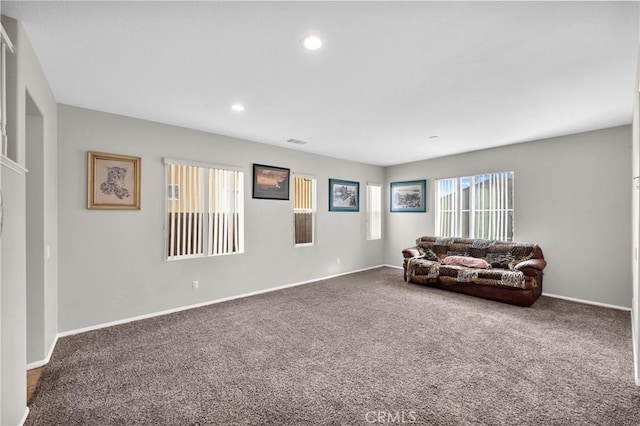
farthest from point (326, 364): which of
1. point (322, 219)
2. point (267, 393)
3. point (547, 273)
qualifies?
point (547, 273)

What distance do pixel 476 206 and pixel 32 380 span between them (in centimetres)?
647

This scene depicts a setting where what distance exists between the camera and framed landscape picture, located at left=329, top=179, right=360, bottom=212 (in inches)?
236

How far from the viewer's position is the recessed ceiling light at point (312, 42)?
1989mm

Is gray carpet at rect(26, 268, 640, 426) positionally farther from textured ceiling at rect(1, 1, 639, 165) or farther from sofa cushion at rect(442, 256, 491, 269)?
textured ceiling at rect(1, 1, 639, 165)

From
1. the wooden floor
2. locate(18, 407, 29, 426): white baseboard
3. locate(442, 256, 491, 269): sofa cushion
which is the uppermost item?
locate(442, 256, 491, 269): sofa cushion

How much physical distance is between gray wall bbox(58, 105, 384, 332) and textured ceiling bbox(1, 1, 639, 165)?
354 millimetres

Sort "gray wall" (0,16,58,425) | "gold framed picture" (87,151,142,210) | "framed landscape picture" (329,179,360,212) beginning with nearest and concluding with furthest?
"gray wall" (0,16,58,425), "gold framed picture" (87,151,142,210), "framed landscape picture" (329,179,360,212)

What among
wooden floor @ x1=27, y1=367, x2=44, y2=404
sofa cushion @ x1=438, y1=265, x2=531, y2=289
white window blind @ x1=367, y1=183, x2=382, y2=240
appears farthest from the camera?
white window blind @ x1=367, y1=183, x2=382, y2=240

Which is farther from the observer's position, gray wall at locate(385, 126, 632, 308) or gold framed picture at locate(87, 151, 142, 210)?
gray wall at locate(385, 126, 632, 308)

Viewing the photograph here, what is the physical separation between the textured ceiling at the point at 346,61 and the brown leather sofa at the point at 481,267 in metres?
2.01

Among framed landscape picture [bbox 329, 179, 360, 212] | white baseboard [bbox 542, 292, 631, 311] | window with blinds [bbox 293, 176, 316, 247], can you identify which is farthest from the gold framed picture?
white baseboard [bbox 542, 292, 631, 311]

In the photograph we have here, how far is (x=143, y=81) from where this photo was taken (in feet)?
8.73

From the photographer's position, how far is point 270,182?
494 cm

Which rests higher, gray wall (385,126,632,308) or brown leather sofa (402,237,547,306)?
gray wall (385,126,632,308)
